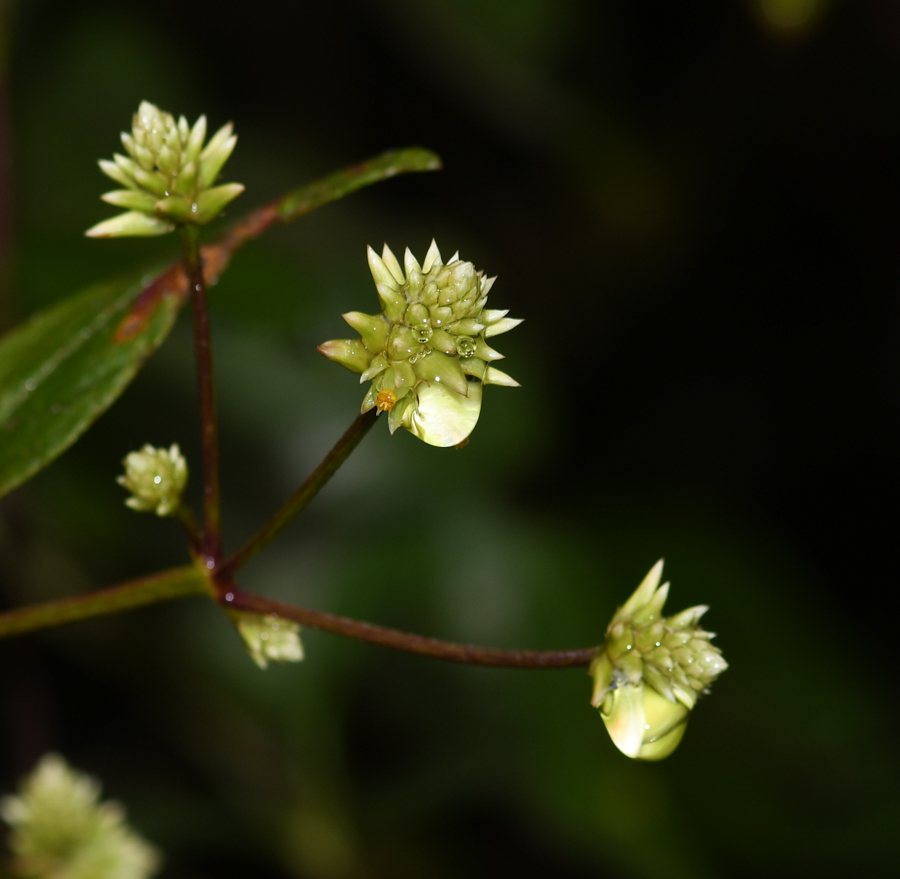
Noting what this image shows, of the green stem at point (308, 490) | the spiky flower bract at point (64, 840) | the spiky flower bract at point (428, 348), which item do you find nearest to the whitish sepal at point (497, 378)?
the spiky flower bract at point (428, 348)

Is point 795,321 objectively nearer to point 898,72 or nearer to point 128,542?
point 898,72

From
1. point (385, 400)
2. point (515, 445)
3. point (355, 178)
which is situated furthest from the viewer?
point (515, 445)

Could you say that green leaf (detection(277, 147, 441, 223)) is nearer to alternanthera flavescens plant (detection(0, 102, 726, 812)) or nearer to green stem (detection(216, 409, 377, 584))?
alternanthera flavescens plant (detection(0, 102, 726, 812))

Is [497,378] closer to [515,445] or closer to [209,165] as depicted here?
[209,165]

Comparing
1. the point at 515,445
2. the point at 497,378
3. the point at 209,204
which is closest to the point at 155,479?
the point at 209,204

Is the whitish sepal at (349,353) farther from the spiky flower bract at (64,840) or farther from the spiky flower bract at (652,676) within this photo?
the spiky flower bract at (64,840)

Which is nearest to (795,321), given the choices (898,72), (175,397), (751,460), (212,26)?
(751,460)
